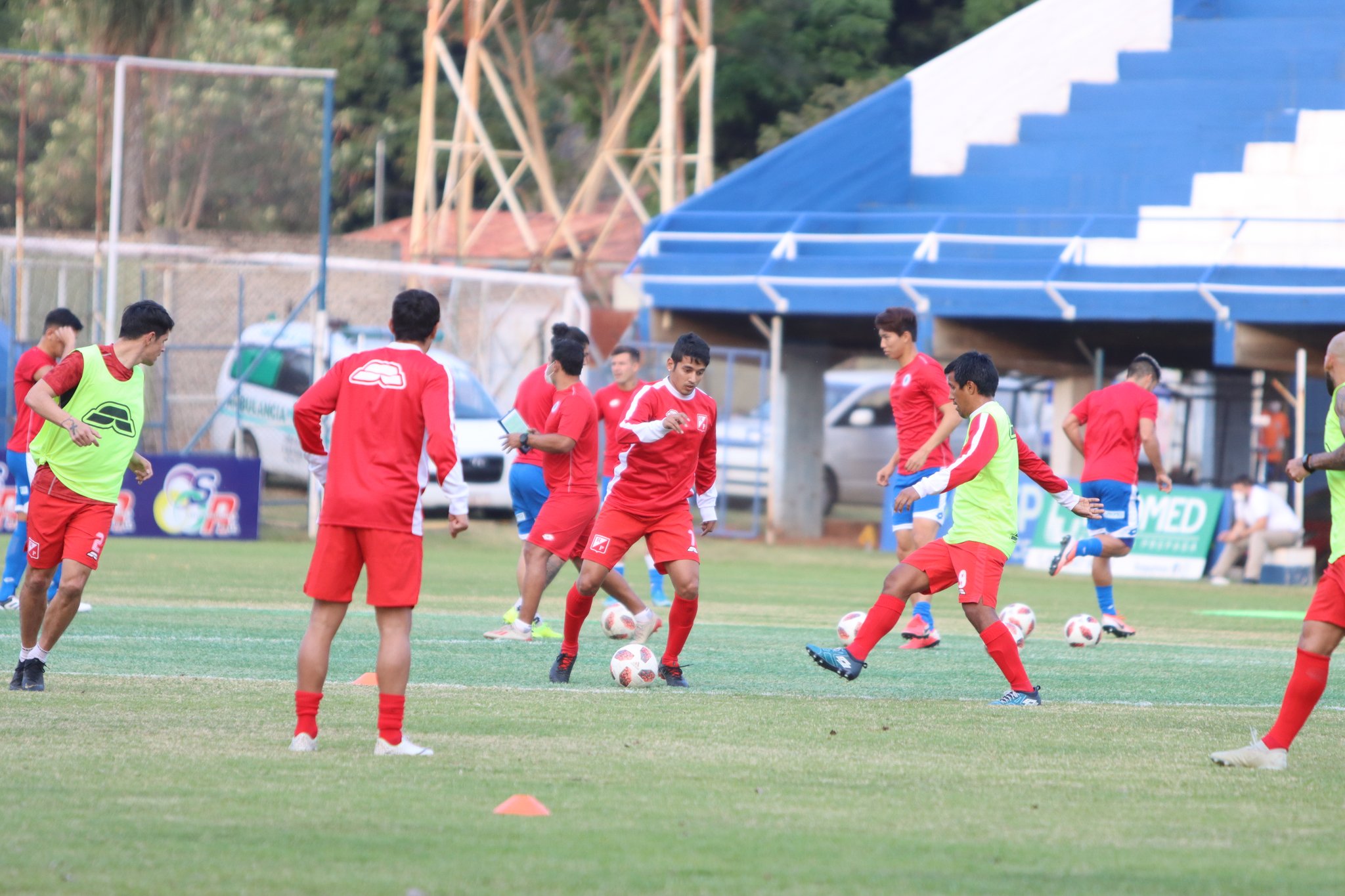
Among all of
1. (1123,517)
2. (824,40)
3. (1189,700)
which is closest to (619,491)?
(1189,700)

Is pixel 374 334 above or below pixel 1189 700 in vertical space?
above

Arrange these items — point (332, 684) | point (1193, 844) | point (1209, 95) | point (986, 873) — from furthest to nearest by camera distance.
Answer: point (1209, 95) → point (332, 684) → point (1193, 844) → point (986, 873)

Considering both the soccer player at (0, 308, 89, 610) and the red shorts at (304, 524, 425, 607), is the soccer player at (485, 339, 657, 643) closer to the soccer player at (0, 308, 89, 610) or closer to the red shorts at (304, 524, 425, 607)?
the soccer player at (0, 308, 89, 610)

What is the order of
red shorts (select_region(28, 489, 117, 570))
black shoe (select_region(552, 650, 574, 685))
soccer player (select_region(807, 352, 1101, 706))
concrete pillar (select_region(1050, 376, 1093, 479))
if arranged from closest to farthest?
red shorts (select_region(28, 489, 117, 570)), soccer player (select_region(807, 352, 1101, 706)), black shoe (select_region(552, 650, 574, 685)), concrete pillar (select_region(1050, 376, 1093, 479))

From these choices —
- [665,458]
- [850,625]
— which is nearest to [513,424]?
[665,458]

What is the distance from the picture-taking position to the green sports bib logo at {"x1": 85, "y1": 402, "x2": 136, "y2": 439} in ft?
31.8

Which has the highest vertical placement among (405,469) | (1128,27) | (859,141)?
(1128,27)

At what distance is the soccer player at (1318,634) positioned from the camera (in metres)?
7.90

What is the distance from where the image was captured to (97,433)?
31.8 ft

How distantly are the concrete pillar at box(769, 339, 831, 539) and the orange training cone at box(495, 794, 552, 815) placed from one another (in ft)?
71.0

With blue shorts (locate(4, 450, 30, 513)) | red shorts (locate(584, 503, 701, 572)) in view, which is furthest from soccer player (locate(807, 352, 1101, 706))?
blue shorts (locate(4, 450, 30, 513))

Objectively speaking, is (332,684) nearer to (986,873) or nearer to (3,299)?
(986,873)

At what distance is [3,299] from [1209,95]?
18939 mm

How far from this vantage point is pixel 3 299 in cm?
2500
